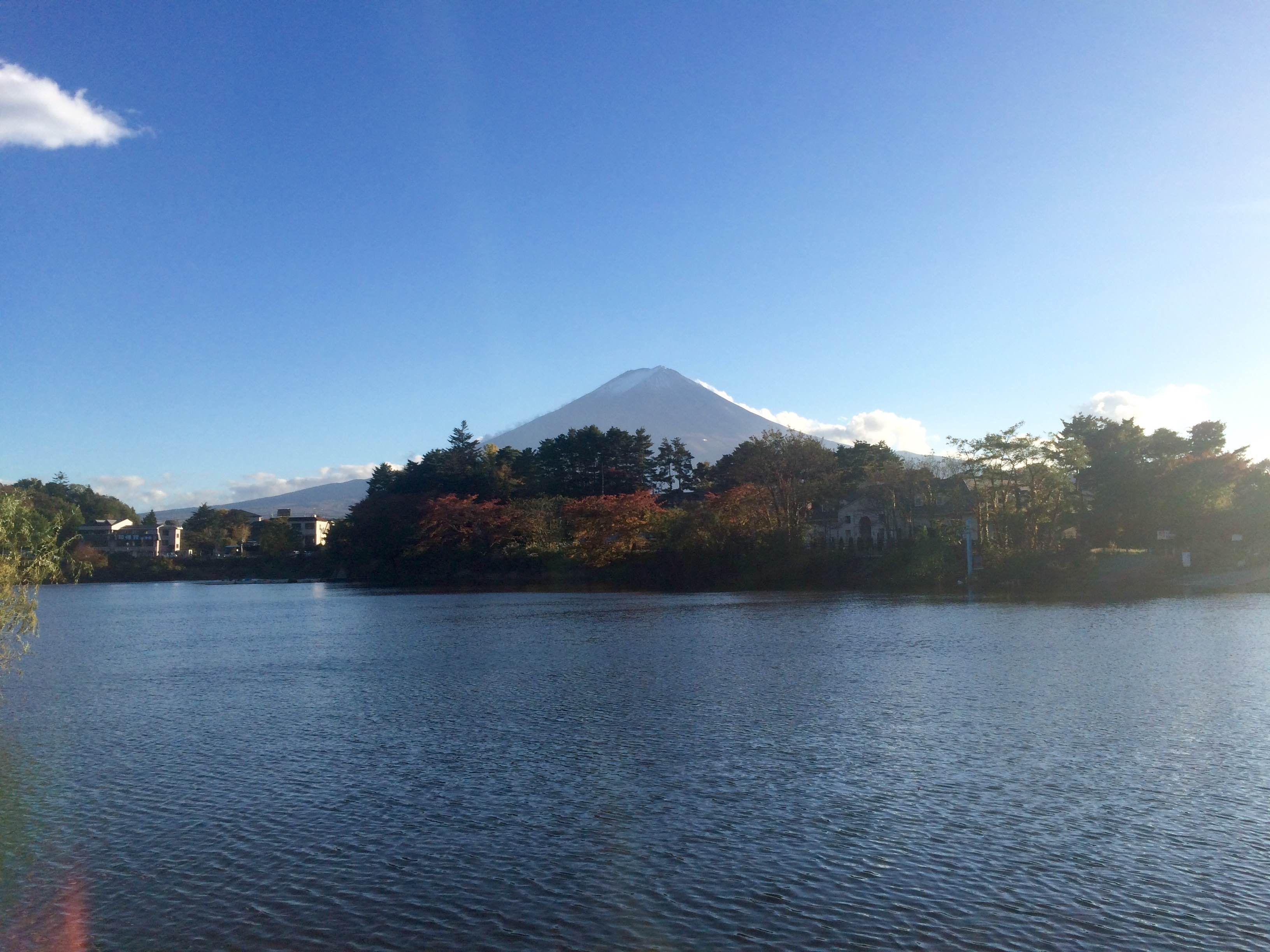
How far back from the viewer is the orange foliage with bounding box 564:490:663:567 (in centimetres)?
5678

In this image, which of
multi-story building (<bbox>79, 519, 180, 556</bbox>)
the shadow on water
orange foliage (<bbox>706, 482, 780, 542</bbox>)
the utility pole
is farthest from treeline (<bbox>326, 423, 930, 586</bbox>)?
the shadow on water

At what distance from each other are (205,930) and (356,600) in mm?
41854

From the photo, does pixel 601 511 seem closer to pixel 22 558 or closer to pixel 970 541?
pixel 970 541

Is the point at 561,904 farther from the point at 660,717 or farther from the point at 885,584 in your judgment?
the point at 885,584

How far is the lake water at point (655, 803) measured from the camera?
664 centimetres

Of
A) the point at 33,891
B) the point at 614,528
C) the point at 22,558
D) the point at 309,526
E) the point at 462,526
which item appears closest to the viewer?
the point at 33,891

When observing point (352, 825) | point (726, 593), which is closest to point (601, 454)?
point (726, 593)

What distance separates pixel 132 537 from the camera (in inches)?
4213

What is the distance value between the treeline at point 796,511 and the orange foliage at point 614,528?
0.33ft

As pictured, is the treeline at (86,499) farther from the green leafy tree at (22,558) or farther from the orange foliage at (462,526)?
the green leafy tree at (22,558)

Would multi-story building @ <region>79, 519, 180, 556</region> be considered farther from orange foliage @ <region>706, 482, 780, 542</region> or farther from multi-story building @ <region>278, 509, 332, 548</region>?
orange foliage @ <region>706, 482, 780, 542</region>

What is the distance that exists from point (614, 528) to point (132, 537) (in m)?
75.4

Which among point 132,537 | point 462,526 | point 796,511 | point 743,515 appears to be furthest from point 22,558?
point 132,537

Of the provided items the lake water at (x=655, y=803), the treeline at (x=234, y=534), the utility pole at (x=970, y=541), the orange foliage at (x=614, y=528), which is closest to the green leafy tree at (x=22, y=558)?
the lake water at (x=655, y=803)
